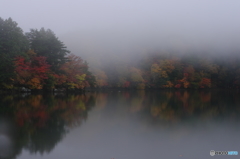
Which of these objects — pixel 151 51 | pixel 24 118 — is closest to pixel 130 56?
pixel 151 51

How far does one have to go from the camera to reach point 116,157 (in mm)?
4496

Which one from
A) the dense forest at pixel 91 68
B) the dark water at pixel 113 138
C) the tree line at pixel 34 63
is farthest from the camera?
the dense forest at pixel 91 68

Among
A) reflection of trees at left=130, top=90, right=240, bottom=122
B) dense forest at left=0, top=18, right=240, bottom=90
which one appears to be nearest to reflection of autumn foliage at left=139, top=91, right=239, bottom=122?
reflection of trees at left=130, top=90, right=240, bottom=122

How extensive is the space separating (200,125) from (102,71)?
34405 mm

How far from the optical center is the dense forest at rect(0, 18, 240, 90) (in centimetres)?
2230

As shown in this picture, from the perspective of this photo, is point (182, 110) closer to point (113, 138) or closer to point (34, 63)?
point (113, 138)

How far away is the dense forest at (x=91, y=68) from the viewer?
22297mm

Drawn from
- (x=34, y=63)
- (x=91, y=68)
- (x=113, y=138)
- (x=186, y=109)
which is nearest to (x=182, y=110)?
(x=186, y=109)

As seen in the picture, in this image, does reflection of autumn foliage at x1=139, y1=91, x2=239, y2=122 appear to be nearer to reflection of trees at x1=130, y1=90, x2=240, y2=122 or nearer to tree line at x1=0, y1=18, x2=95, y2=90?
reflection of trees at x1=130, y1=90, x2=240, y2=122

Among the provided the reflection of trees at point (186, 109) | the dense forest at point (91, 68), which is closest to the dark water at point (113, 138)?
the reflection of trees at point (186, 109)

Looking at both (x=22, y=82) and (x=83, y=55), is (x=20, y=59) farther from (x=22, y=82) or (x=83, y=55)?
(x=83, y=55)

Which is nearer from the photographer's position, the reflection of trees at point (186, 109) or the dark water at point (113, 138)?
the dark water at point (113, 138)

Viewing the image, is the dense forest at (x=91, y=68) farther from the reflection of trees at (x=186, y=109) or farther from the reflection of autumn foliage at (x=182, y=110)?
the reflection of autumn foliage at (x=182, y=110)

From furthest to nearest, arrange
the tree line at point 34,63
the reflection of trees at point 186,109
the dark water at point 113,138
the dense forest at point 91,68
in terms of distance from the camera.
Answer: the dense forest at point 91,68 → the tree line at point 34,63 → the reflection of trees at point 186,109 → the dark water at point 113,138
